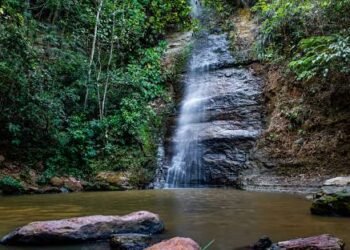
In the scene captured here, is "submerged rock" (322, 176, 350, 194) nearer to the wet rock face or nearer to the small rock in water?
the small rock in water

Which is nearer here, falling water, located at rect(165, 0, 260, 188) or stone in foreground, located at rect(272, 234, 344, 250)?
stone in foreground, located at rect(272, 234, 344, 250)

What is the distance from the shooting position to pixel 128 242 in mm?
4297

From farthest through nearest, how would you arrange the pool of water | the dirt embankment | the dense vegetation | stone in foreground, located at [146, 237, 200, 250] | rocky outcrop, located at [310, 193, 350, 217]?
1. the dense vegetation
2. the dirt embankment
3. rocky outcrop, located at [310, 193, 350, 217]
4. the pool of water
5. stone in foreground, located at [146, 237, 200, 250]

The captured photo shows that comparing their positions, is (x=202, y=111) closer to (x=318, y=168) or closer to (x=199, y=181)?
(x=199, y=181)

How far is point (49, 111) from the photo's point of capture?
1188 cm

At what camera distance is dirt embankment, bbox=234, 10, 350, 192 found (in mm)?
9844

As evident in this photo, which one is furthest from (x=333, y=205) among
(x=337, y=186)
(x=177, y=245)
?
(x=177, y=245)

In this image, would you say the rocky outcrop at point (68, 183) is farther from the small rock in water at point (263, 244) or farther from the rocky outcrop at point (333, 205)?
the small rock in water at point (263, 244)

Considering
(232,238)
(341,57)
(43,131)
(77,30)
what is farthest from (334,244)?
(77,30)

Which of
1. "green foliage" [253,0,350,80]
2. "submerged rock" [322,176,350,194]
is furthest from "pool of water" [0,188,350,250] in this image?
"green foliage" [253,0,350,80]

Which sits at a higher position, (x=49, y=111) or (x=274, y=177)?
(x=49, y=111)

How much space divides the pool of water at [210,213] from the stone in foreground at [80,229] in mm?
185

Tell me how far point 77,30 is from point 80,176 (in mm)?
6259

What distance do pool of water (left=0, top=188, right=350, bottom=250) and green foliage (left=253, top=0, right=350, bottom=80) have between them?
3.15m
